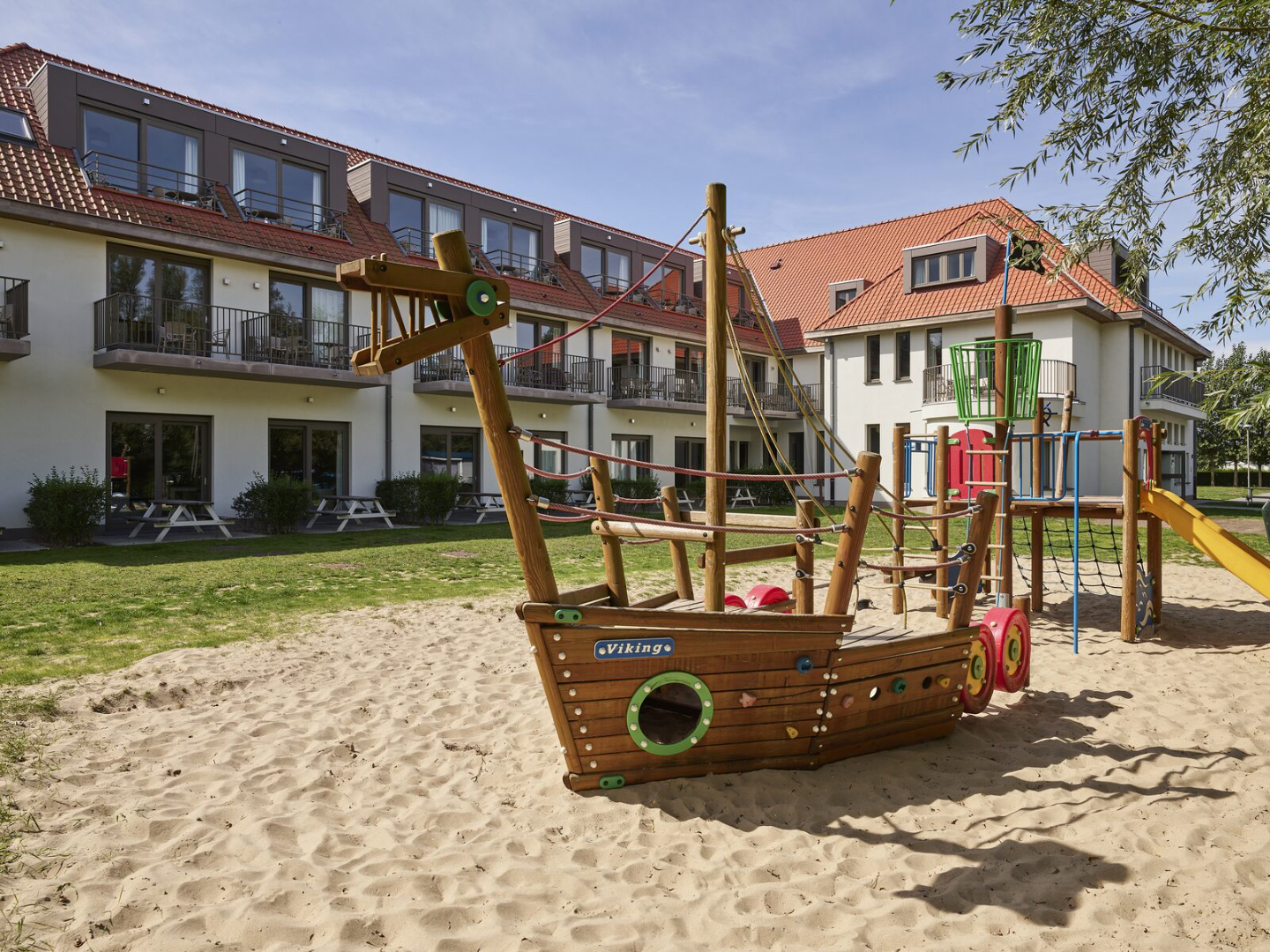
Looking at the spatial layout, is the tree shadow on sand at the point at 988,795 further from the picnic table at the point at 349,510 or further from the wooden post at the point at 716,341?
the picnic table at the point at 349,510

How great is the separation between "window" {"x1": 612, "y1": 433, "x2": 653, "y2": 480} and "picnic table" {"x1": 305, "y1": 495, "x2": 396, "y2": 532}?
832cm

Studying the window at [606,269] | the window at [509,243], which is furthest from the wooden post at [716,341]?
the window at [606,269]

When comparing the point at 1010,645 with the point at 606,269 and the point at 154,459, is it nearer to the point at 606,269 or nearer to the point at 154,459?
the point at 154,459

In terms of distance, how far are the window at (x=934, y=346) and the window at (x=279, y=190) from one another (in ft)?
58.5

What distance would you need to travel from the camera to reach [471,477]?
22.5 meters

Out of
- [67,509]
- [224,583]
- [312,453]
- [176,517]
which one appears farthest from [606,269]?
[224,583]

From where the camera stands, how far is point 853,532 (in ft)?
13.6

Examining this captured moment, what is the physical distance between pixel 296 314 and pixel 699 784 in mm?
17506

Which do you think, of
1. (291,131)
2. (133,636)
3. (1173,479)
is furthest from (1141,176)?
(1173,479)

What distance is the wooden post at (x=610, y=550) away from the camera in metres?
5.04

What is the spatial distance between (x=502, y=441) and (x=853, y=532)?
1787 mm

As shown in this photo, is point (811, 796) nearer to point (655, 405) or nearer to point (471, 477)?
point (471, 477)

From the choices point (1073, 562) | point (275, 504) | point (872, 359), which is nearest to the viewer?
point (1073, 562)

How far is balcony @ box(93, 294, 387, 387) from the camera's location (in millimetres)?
15477
